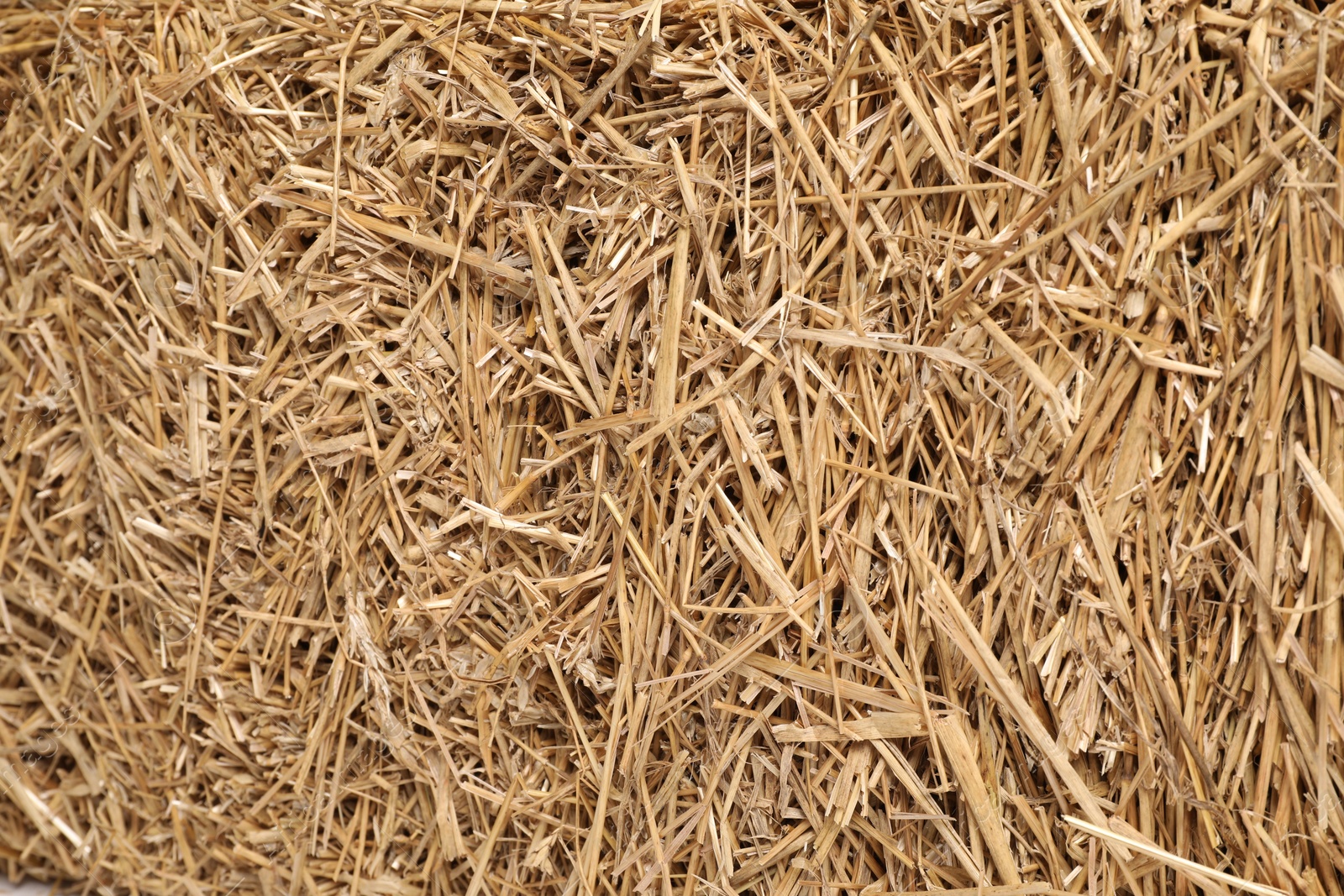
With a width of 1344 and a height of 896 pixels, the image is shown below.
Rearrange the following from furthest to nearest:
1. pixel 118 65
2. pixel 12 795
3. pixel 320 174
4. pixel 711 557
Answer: pixel 12 795 → pixel 118 65 → pixel 320 174 → pixel 711 557

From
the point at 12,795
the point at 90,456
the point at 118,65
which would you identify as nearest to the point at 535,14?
the point at 118,65

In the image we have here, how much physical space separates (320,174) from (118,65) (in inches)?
13.3

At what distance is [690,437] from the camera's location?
97 cm

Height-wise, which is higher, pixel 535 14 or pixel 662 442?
pixel 535 14

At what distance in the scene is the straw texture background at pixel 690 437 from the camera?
2.73 feet

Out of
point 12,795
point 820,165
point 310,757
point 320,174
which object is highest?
point 820,165

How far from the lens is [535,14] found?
39.6 inches

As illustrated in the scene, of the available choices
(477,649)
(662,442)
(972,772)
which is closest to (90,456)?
(477,649)

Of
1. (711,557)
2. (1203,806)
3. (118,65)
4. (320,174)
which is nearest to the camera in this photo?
(1203,806)

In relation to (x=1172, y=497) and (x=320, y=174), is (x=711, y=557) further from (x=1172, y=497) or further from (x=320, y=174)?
(x=320, y=174)

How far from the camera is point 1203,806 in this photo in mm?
826

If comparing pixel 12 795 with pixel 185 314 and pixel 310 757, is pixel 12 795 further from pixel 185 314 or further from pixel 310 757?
pixel 185 314

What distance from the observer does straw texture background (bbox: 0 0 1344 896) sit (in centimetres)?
83

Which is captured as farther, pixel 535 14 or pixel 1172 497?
pixel 535 14
